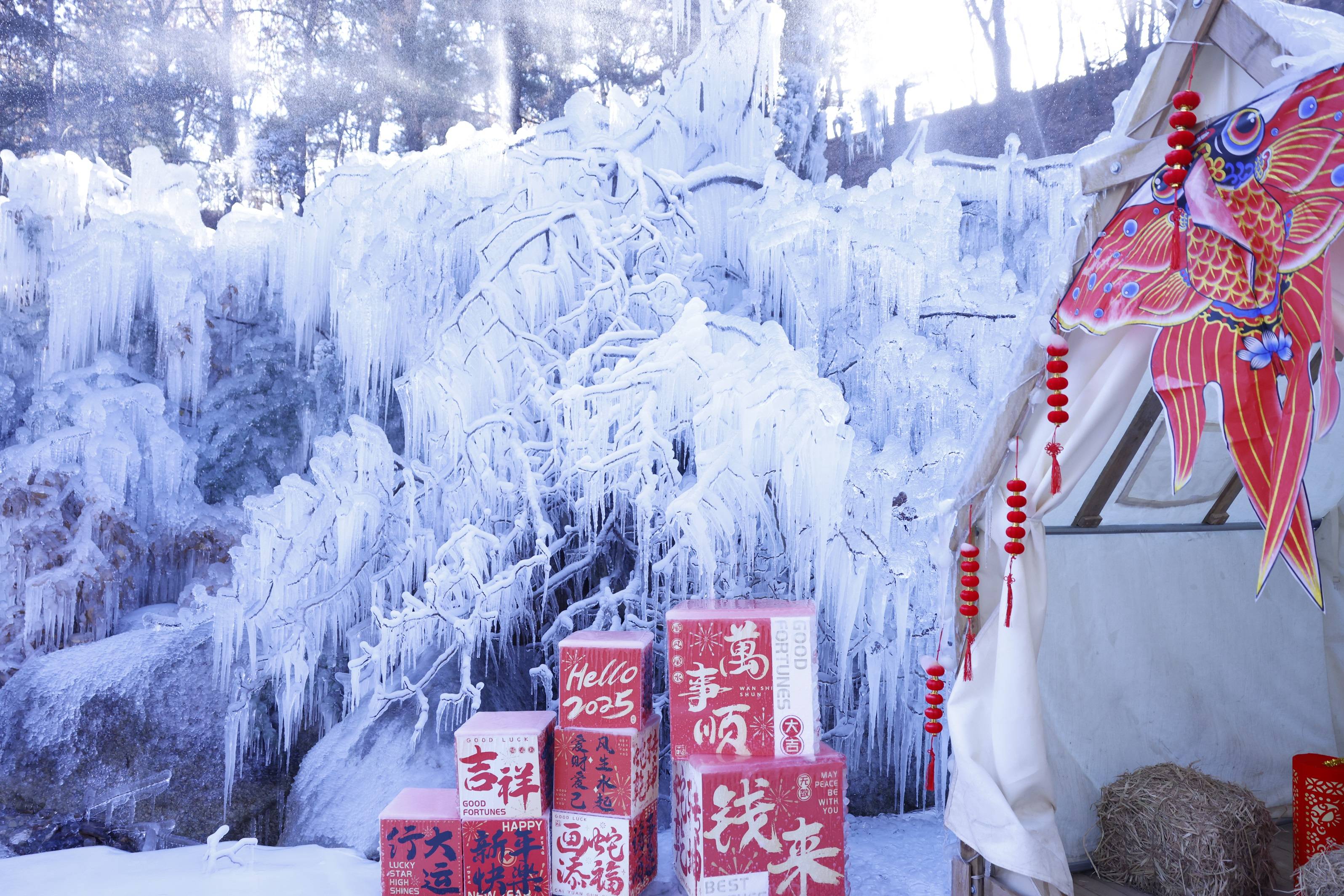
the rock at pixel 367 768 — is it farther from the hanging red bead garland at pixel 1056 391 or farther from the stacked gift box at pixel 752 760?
the hanging red bead garland at pixel 1056 391

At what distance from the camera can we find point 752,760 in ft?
7.40

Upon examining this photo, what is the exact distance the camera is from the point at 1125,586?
2441mm

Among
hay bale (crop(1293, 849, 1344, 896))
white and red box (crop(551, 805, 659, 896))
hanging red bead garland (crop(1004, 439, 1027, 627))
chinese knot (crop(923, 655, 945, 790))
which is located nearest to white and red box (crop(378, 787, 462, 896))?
white and red box (crop(551, 805, 659, 896))

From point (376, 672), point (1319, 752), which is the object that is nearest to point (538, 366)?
point (376, 672)

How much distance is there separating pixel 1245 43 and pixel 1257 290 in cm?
45

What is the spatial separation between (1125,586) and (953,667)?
840 millimetres

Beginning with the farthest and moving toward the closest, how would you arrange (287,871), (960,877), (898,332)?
(898,332)
(287,871)
(960,877)

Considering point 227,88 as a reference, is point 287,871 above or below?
below

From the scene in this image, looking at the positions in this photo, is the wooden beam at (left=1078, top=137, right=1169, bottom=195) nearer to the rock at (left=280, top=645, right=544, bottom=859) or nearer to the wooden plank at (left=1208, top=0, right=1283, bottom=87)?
the wooden plank at (left=1208, top=0, right=1283, bottom=87)

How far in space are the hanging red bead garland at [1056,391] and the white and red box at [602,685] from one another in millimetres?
1236

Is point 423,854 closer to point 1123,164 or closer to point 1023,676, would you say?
point 1023,676

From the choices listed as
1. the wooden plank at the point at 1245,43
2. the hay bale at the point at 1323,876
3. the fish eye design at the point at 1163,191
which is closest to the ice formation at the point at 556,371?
the hay bale at the point at 1323,876

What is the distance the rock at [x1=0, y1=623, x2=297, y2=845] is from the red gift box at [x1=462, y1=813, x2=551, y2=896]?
3.79ft

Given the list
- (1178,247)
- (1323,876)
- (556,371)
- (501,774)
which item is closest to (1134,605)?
(1323,876)
